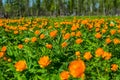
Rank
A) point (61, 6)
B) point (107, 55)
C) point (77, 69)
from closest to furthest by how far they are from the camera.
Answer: point (77, 69), point (107, 55), point (61, 6)

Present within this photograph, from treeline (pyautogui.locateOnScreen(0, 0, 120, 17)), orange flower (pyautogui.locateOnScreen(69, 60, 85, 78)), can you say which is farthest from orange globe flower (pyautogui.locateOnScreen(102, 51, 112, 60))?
treeline (pyautogui.locateOnScreen(0, 0, 120, 17))

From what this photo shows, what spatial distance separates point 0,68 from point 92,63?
118 centimetres

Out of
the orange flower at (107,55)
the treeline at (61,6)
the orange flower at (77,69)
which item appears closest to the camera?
the orange flower at (77,69)

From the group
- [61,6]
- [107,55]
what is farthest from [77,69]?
[61,6]

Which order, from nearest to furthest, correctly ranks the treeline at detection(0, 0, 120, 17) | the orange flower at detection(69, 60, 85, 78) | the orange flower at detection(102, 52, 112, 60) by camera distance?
1. the orange flower at detection(69, 60, 85, 78)
2. the orange flower at detection(102, 52, 112, 60)
3. the treeline at detection(0, 0, 120, 17)

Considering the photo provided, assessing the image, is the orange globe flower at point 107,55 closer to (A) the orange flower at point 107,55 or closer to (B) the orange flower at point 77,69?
(A) the orange flower at point 107,55

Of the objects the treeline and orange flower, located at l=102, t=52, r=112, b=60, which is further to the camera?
the treeline

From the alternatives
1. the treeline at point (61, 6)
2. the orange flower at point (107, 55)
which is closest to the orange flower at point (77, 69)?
the orange flower at point (107, 55)

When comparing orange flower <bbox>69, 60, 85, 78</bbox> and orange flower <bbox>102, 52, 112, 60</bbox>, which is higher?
orange flower <bbox>69, 60, 85, 78</bbox>

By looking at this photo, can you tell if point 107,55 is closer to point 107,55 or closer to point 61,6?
point 107,55

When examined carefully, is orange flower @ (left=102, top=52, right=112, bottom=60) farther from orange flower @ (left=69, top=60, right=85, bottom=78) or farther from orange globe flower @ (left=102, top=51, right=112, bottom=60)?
orange flower @ (left=69, top=60, right=85, bottom=78)

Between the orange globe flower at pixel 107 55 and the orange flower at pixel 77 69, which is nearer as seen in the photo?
the orange flower at pixel 77 69

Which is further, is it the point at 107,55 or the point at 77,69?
the point at 107,55

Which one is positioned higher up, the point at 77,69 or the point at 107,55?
the point at 77,69
